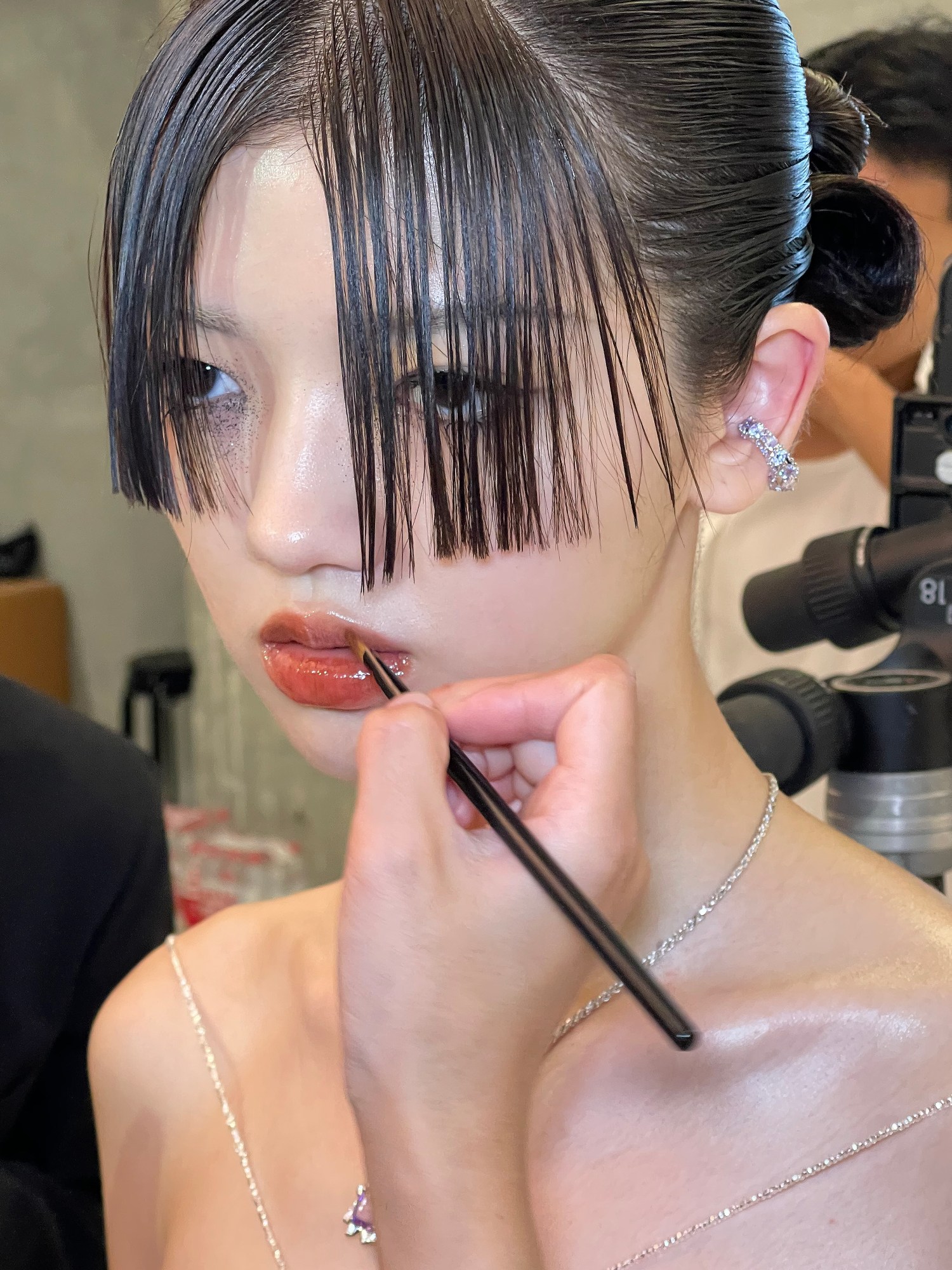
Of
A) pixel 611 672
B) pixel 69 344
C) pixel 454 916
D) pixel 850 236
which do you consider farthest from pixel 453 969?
pixel 69 344

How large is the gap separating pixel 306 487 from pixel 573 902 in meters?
0.25

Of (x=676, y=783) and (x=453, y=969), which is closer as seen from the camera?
(x=453, y=969)

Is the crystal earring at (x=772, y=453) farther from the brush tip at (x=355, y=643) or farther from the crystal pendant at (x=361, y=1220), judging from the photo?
the crystal pendant at (x=361, y=1220)

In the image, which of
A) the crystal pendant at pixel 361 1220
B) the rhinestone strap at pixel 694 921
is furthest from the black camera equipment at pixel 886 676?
the crystal pendant at pixel 361 1220

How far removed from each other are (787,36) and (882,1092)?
1.82 feet

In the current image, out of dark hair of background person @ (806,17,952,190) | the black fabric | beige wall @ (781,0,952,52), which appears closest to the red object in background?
the black fabric

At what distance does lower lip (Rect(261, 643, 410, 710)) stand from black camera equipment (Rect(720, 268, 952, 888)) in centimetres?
23

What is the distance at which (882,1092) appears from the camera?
2.08 feet

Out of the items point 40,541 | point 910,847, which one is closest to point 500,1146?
point 910,847

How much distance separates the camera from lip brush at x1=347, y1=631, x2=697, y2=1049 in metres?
0.44

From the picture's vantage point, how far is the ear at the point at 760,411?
0.70m

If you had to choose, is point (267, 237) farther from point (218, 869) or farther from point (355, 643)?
point (218, 869)

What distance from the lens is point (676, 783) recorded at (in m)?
0.72

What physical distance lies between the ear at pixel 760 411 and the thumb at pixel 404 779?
263mm
